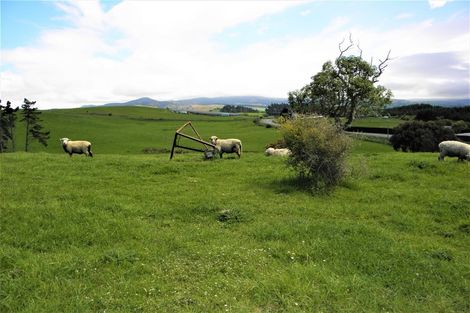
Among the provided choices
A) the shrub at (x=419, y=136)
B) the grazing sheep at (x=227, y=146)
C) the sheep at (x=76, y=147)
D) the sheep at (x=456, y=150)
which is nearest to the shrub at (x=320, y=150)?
the sheep at (x=456, y=150)

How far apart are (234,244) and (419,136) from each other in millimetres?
57702

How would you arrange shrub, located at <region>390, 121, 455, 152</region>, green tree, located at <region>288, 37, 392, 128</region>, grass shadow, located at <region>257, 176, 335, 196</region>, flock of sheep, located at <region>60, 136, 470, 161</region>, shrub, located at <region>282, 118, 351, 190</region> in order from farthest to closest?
shrub, located at <region>390, 121, 455, 152</region>, green tree, located at <region>288, 37, 392, 128</region>, flock of sheep, located at <region>60, 136, 470, 161</region>, shrub, located at <region>282, 118, 351, 190</region>, grass shadow, located at <region>257, 176, 335, 196</region>

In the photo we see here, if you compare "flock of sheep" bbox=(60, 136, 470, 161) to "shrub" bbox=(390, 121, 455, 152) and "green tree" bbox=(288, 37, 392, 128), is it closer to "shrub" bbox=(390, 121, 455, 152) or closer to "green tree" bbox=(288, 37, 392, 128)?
"green tree" bbox=(288, 37, 392, 128)

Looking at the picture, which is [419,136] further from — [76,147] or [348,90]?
[76,147]

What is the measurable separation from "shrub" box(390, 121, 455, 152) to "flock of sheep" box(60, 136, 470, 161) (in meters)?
42.2

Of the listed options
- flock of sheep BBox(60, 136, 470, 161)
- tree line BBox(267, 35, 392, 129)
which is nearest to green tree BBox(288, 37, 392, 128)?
tree line BBox(267, 35, 392, 129)

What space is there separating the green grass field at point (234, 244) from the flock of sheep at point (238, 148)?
224 cm

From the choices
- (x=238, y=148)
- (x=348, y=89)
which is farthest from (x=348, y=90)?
(x=238, y=148)

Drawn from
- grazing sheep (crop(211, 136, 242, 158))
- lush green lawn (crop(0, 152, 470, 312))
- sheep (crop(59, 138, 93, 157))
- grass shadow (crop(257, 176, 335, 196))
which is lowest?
lush green lawn (crop(0, 152, 470, 312))

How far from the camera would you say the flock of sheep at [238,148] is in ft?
61.0

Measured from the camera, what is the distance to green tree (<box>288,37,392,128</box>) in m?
39.0

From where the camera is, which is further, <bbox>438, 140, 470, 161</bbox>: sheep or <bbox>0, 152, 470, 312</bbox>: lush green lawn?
<bbox>438, 140, 470, 161</bbox>: sheep

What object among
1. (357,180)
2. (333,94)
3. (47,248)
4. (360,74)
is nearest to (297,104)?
(333,94)

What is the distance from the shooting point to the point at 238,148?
22.9 metres
